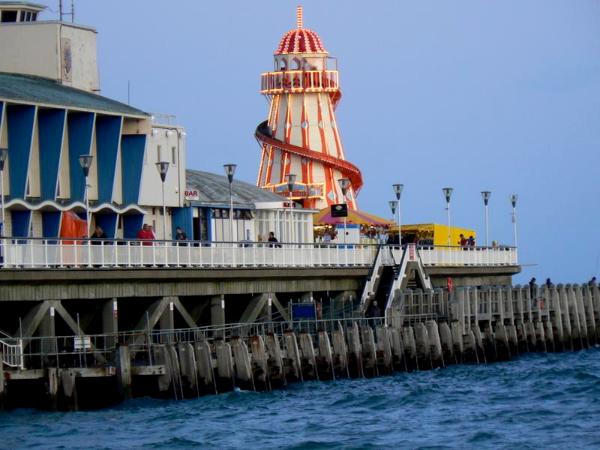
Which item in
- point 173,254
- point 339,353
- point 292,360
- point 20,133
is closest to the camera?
point 292,360

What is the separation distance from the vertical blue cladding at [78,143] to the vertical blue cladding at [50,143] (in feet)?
4.58

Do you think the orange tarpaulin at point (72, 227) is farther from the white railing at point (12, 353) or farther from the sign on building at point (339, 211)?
the sign on building at point (339, 211)

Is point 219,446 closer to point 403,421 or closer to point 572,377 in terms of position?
point 403,421

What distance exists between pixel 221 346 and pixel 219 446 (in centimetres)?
772

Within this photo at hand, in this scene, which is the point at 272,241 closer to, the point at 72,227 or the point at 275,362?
the point at 72,227

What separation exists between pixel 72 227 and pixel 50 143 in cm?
428

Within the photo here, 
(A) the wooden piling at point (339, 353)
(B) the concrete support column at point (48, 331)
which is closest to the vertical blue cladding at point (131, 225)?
(A) the wooden piling at point (339, 353)

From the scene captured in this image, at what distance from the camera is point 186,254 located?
6209 centimetres

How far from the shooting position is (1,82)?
219ft

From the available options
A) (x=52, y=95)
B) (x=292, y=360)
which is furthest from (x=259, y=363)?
(x=52, y=95)

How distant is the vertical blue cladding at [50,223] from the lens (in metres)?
66.1

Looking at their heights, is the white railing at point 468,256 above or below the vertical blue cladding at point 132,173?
below

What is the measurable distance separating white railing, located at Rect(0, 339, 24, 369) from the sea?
1.32m

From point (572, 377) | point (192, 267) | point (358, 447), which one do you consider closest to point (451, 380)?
point (572, 377)
